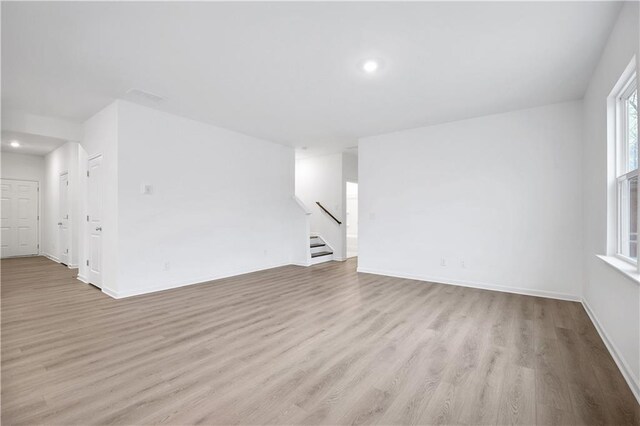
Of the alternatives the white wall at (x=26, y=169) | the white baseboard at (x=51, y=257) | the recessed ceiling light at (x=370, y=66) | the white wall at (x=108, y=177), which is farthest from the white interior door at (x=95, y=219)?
the white wall at (x=26, y=169)

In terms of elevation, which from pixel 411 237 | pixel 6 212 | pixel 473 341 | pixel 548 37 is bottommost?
pixel 473 341

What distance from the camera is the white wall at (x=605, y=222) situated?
1.98 meters

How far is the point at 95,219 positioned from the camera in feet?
15.0

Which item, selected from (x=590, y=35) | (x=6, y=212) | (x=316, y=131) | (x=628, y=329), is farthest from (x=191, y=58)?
(x=6, y=212)

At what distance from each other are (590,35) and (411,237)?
341 centimetres

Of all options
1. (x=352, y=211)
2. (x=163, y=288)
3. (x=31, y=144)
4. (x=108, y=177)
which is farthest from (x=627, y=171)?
(x=31, y=144)

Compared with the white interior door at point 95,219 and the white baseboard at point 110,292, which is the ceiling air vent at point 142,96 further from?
the white baseboard at point 110,292

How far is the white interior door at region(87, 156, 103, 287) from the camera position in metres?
4.41

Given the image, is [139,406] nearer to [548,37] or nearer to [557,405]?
[557,405]

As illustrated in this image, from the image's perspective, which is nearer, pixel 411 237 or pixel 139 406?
pixel 139 406

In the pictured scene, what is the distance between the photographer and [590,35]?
2.47 meters

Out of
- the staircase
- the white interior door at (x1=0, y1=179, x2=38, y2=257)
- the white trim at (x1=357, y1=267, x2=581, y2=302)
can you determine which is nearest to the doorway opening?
the staircase

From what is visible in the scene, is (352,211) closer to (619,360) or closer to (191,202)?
(191,202)

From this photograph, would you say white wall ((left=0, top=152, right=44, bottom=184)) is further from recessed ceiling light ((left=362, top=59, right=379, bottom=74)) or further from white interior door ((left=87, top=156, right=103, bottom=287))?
recessed ceiling light ((left=362, top=59, right=379, bottom=74))
